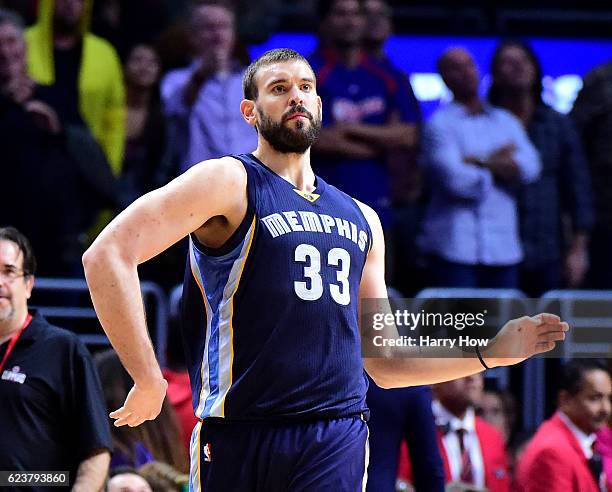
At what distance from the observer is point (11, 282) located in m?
6.24

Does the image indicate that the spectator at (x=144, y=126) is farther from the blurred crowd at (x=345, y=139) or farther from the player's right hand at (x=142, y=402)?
the player's right hand at (x=142, y=402)

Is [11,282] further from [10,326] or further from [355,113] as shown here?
[355,113]

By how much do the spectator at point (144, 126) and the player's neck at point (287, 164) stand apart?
465 cm

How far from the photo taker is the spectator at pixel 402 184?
9.49 metres

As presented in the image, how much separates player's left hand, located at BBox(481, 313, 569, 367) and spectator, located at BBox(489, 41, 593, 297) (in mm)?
4717

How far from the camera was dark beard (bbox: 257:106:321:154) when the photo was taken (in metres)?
4.69

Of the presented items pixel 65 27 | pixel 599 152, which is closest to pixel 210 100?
pixel 65 27

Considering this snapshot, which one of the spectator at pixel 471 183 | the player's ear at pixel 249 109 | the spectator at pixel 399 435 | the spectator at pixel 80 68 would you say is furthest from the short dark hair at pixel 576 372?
the spectator at pixel 80 68

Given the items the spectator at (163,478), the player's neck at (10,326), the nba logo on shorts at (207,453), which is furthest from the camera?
the spectator at (163,478)

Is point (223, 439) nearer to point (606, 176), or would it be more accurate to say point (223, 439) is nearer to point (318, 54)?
point (318, 54)

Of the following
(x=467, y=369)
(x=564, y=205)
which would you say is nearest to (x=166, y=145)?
(x=564, y=205)

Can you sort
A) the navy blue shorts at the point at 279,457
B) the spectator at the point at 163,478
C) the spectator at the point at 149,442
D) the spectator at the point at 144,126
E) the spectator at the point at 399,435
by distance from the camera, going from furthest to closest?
the spectator at the point at 144,126 → the spectator at the point at 149,442 → the spectator at the point at 163,478 → the spectator at the point at 399,435 → the navy blue shorts at the point at 279,457

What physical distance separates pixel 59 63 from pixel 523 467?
4.46 meters

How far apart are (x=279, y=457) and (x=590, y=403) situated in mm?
3572
